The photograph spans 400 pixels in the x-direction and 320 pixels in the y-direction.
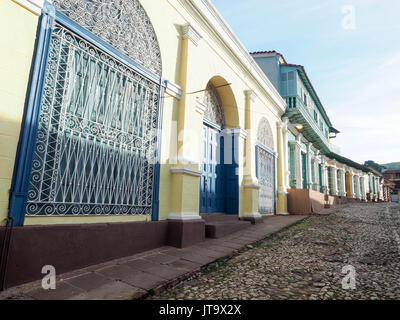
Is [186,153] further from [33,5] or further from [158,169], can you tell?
[33,5]

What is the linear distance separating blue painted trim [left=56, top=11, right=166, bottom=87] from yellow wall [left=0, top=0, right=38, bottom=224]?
0.45 metres

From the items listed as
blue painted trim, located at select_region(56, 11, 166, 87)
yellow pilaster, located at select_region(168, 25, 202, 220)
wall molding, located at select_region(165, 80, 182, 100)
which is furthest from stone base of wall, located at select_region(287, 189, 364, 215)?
blue painted trim, located at select_region(56, 11, 166, 87)

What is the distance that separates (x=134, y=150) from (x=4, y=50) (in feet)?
7.04

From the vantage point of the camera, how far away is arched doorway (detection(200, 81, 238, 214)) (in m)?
6.78

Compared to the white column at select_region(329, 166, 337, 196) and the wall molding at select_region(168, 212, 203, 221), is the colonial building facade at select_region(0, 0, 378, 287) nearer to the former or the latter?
the wall molding at select_region(168, 212, 203, 221)

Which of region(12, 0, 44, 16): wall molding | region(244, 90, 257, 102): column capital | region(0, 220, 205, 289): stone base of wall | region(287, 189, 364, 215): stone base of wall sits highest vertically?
region(244, 90, 257, 102): column capital

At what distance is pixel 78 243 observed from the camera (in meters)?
3.20

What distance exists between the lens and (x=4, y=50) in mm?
2760

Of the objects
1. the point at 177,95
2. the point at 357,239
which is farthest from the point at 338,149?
the point at 177,95

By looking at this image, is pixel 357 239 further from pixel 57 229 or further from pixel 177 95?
pixel 57 229

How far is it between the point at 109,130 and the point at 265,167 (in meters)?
7.27

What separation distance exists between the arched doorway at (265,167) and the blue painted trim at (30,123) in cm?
731

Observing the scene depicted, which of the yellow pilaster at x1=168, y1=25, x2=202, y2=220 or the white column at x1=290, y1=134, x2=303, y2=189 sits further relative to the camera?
the white column at x1=290, y1=134, x2=303, y2=189

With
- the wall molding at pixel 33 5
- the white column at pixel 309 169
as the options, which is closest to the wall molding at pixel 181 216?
the wall molding at pixel 33 5
